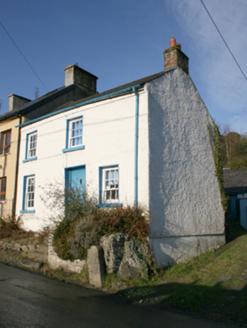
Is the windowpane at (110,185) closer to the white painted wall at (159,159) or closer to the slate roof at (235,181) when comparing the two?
the white painted wall at (159,159)

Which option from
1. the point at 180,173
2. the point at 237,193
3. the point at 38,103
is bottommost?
the point at 237,193

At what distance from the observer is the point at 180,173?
11.3 metres

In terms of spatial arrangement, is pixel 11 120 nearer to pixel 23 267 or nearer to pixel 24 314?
pixel 23 267

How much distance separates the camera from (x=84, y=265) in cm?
862

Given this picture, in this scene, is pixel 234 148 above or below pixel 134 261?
above

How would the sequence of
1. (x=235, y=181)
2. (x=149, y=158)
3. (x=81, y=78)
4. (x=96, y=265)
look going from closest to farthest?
(x=96, y=265) → (x=149, y=158) → (x=81, y=78) → (x=235, y=181)

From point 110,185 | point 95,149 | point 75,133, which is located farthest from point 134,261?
point 75,133

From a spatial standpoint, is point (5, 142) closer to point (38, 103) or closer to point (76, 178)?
point (38, 103)

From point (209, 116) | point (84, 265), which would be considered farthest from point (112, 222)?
point (209, 116)

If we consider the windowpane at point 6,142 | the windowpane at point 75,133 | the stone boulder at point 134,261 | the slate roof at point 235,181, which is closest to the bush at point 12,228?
the windowpane at point 6,142

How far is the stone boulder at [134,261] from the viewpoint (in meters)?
8.09

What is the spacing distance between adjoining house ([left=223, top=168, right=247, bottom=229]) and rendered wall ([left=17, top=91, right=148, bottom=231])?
9.27 metres

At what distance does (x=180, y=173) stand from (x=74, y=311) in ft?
22.5

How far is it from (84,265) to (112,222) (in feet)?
5.01
